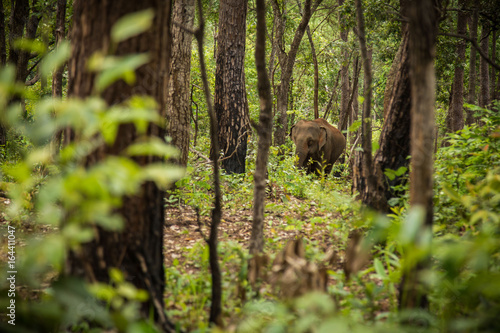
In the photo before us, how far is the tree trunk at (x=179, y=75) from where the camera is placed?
214 inches

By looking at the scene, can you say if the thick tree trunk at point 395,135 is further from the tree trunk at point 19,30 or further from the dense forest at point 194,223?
the tree trunk at point 19,30

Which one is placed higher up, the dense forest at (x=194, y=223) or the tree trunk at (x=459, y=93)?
the tree trunk at (x=459, y=93)

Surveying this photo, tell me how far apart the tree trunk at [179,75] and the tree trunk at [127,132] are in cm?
350

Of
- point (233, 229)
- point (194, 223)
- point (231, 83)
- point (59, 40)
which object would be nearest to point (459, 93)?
point (231, 83)

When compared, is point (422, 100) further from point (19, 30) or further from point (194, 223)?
point (19, 30)

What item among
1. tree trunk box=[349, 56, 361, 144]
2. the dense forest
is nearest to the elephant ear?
tree trunk box=[349, 56, 361, 144]

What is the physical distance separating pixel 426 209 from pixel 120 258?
1.54 metres

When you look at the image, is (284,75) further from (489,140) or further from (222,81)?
(489,140)

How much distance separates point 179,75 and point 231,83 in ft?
6.37

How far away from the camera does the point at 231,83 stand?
734 cm

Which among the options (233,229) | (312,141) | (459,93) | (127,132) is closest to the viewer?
(127,132)

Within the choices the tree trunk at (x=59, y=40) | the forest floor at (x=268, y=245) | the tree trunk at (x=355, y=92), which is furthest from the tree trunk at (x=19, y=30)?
the tree trunk at (x=355, y=92)

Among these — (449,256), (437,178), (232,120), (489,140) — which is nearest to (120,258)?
(449,256)

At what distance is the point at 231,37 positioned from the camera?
7.31 metres
